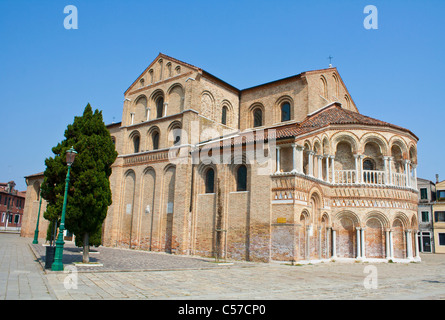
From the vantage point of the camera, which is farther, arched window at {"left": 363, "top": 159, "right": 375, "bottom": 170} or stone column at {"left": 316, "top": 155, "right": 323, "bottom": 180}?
arched window at {"left": 363, "top": 159, "right": 375, "bottom": 170}

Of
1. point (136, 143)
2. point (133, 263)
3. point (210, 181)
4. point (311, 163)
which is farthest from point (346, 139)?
point (136, 143)

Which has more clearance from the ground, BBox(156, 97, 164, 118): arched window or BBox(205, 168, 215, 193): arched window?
BBox(156, 97, 164, 118): arched window

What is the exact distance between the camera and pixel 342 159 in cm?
2262

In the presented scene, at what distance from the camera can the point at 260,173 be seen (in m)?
19.4

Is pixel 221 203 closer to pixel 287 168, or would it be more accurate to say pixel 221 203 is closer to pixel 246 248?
pixel 246 248

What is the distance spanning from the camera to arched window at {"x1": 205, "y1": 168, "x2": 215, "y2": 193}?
74.4 feet

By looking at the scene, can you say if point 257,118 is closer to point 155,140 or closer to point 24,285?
point 155,140

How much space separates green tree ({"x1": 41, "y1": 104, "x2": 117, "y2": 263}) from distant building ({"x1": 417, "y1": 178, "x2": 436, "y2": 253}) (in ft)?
123

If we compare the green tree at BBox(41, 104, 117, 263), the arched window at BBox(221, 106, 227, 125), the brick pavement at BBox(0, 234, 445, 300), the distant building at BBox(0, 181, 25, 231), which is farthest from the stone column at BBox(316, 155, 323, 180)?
the distant building at BBox(0, 181, 25, 231)

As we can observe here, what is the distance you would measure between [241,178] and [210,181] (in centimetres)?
273

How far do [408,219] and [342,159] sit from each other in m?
5.40

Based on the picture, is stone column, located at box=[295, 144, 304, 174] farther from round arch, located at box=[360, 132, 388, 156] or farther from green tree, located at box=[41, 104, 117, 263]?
green tree, located at box=[41, 104, 117, 263]

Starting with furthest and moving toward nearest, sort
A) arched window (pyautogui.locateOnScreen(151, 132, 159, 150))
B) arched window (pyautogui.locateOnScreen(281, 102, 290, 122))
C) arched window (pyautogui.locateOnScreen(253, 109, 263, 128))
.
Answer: arched window (pyautogui.locateOnScreen(253, 109, 263, 128)), arched window (pyautogui.locateOnScreen(151, 132, 159, 150)), arched window (pyautogui.locateOnScreen(281, 102, 290, 122))
